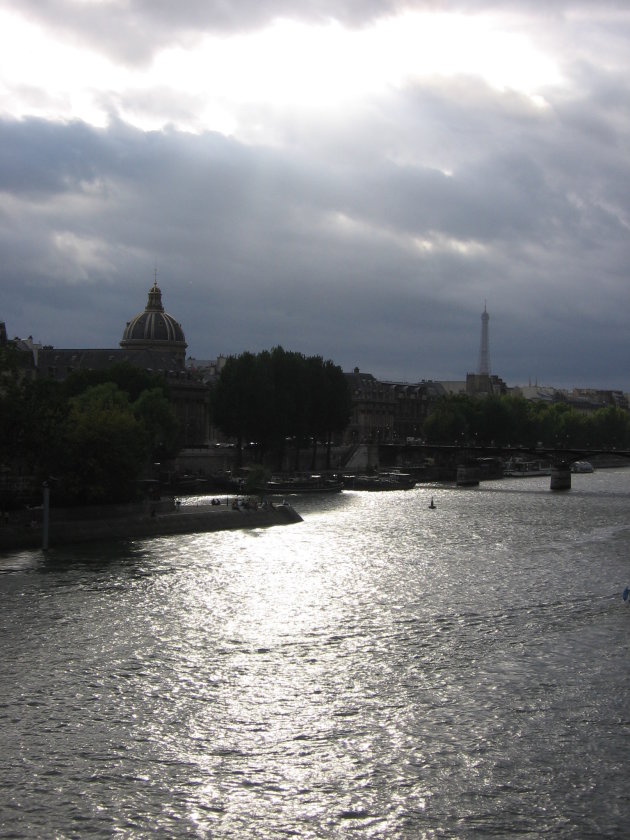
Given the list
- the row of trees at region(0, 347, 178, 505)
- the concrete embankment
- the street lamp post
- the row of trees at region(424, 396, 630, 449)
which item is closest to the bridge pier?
the concrete embankment

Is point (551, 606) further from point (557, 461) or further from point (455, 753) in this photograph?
point (557, 461)

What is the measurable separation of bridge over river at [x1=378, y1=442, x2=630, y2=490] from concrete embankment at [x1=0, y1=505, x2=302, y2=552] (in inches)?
1888

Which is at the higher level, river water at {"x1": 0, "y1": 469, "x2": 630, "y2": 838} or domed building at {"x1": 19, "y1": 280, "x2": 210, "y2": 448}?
domed building at {"x1": 19, "y1": 280, "x2": 210, "y2": 448}

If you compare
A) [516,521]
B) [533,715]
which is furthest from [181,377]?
[533,715]

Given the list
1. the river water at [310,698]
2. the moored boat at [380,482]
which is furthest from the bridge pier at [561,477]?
the river water at [310,698]

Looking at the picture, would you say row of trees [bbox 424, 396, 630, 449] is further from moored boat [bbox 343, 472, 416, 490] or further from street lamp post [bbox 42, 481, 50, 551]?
street lamp post [bbox 42, 481, 50, 551]

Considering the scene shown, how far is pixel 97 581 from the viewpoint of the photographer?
4841cm

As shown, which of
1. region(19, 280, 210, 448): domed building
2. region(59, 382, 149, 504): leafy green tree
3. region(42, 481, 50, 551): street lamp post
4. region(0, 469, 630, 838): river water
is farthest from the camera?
region(19, 280, 210, 448): domed building

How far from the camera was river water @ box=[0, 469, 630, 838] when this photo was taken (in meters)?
23.6

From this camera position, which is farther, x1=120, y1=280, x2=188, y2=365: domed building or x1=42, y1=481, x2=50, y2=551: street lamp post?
x1=120, y1=280, x2=188, y2=365: domed building

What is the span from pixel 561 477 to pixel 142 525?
6475 cm

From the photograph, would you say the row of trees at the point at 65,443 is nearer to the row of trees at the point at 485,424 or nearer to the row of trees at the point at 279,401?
the row of trees at the point at 279,401

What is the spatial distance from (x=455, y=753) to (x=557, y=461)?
9901cm

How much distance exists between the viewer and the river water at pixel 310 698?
23.6 meters
